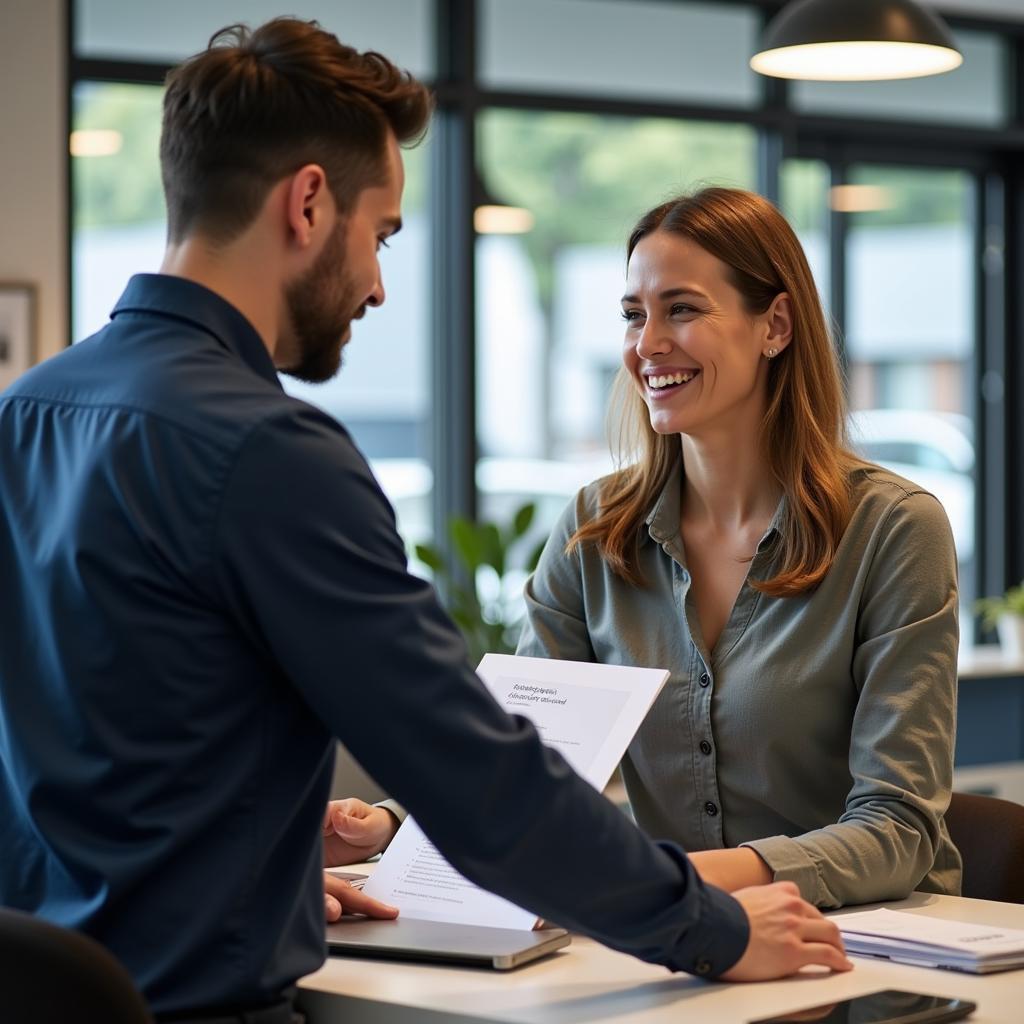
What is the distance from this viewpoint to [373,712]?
137 cm

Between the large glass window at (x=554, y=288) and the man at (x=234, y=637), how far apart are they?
14.2 feet

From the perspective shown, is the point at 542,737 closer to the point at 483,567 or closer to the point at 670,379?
the point at 670,379

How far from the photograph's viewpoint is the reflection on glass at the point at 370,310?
515 cm

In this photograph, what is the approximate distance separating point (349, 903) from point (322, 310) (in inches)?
28.0

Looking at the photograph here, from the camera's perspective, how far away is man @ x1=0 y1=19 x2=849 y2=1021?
135 cm

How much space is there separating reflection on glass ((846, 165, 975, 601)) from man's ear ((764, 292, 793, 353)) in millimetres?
4170

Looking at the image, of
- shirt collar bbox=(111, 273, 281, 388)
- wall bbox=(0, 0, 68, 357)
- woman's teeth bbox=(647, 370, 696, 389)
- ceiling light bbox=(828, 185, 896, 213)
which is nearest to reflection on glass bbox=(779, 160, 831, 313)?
ceiling light bbox=(828, 185, 896, 213)

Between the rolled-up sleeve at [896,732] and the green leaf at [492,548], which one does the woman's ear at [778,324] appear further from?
the green leaf at [492,548]

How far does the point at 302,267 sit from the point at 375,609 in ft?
1.03

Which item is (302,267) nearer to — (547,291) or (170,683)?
(170,683)

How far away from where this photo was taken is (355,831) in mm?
2156

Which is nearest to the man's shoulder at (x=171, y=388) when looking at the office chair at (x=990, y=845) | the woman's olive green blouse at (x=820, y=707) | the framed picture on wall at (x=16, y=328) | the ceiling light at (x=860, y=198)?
the woman's olive green blouse at (x=820, y=707)

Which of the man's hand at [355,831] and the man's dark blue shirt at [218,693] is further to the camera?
the man's hand at [355,831]

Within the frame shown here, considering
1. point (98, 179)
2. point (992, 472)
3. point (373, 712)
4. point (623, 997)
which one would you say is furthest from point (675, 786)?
point (992, 472)
